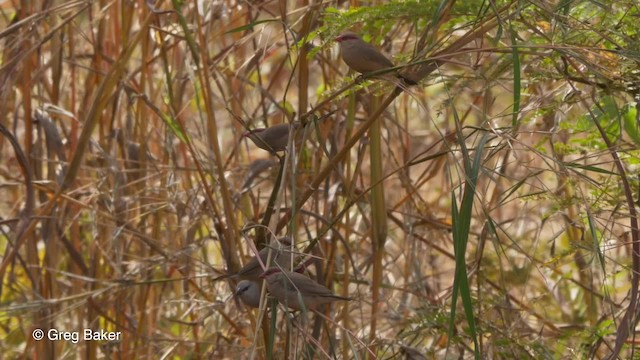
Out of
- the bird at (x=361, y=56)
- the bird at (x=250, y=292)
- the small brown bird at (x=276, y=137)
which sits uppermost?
the bird at (x=361, y=56)

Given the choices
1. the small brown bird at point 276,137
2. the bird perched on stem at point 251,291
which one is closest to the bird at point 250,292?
the bird perched on stem at point 251,291

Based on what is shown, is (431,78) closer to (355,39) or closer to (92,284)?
(355,39)

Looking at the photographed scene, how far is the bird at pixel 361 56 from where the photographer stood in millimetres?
Answer: 2373

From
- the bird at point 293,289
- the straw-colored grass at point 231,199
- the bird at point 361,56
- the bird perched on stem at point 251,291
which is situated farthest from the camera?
the straw-colored grass at point 231,199

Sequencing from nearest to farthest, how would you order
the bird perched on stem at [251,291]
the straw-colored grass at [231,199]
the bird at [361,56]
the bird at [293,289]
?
the bird at [293,289]
the bird perched on stem at [251,291]
the bird at [361,56]
the straw-colored grass at [231,199]

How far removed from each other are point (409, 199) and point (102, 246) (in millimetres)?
1221

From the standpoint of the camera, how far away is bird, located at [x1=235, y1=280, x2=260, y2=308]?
85.9 inches

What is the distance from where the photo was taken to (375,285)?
2.81m

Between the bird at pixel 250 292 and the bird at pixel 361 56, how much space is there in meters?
0.65

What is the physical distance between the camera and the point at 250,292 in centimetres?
221

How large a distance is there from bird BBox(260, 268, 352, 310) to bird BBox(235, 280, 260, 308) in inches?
5.6

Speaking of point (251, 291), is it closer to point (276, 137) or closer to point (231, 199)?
point (276, 137)

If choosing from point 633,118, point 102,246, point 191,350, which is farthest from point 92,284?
point 633,118

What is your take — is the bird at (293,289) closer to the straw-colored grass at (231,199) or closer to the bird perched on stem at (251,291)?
the bird perched on stem at (251,291)
